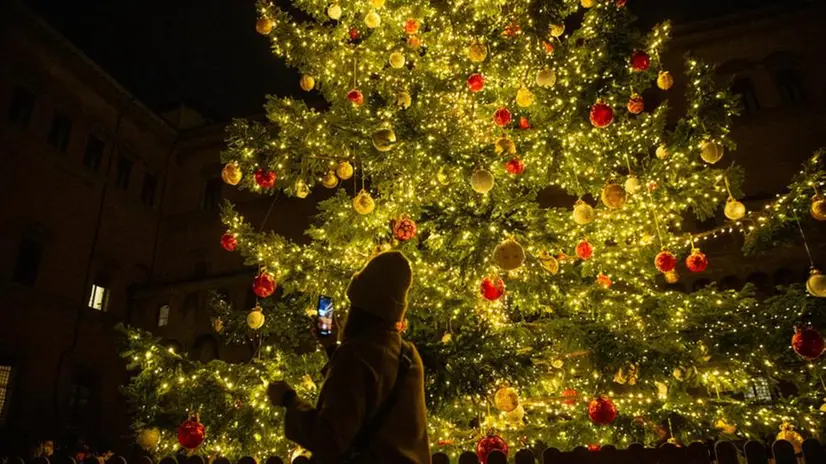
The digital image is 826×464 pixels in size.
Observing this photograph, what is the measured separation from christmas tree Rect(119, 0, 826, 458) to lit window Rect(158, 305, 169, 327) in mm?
14527

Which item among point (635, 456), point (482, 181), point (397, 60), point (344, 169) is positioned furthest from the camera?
point (397, 60)

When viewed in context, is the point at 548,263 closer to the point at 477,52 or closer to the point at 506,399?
the point at 506,399

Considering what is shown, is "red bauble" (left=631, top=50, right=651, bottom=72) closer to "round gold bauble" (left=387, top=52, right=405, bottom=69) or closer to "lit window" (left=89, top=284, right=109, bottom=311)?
"round gold bauble" (left=387, top=52, right=405, bottom=69)

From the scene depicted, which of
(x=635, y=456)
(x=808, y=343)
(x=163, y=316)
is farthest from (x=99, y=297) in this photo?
(x=808, y=343)

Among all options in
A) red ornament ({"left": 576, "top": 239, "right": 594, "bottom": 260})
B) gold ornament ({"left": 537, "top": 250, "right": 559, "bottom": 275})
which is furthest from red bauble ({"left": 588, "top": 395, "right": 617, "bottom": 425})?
red ornament ({"left": 576, "top": 239, "right": 594, "bottom": 260})

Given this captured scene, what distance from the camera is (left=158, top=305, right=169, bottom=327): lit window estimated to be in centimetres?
1891

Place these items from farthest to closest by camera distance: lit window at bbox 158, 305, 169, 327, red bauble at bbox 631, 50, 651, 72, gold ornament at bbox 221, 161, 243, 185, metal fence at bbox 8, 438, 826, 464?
lit window at bbox 158, 305, 169, 327 < gold ornament at bbox 221, 161, 243, 185 < red bauble at bbox 631, 50, 651, 72 < metal fence at bbox 8, 438, 826, 464

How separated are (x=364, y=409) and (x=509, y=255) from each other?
2.47m

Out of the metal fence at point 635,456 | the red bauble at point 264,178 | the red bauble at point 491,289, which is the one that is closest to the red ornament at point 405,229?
the red bauble at point 491,289

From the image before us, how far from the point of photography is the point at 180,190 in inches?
830

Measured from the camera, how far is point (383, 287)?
246cm

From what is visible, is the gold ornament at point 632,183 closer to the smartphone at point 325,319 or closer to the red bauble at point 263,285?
the red bauble at point 263,285

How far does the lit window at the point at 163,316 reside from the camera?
18906 mm

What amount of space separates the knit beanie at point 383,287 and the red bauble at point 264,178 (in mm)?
3559
